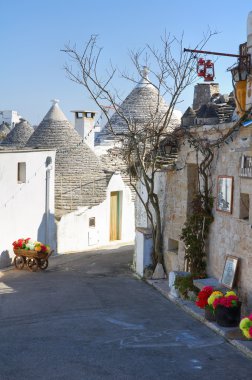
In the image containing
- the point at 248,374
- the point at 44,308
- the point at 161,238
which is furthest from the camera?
the point at 161,238

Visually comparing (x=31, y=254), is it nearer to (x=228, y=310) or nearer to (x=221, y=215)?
(x=221, y=215)

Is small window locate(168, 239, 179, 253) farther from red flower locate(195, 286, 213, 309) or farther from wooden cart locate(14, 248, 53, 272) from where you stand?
red flower locate(195, 286, 213, 309)

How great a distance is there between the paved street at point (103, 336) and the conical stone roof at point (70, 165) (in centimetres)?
708

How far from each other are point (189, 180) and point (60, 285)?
4.22 metres

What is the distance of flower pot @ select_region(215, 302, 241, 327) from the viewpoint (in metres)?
9.33

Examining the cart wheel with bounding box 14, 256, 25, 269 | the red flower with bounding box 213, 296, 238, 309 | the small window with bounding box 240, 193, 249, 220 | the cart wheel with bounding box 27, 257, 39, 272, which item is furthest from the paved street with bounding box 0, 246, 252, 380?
the small window with bounding box 240, 193, 249, 220

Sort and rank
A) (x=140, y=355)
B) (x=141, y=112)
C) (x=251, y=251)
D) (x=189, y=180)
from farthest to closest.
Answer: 1. (x=141, y=112)
2. (x=189, y=180)
3. (x=251, y=251)
4. (x=140, y=355)

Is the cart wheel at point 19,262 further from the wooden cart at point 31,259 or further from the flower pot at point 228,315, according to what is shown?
the flower pot at point 228,315

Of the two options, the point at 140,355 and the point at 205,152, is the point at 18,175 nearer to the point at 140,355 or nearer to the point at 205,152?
the point at 205,152

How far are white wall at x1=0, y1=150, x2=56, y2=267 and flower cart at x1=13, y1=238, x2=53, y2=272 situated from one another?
55 centimetres

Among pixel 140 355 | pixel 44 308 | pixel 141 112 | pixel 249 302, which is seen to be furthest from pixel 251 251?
pixel 141 112

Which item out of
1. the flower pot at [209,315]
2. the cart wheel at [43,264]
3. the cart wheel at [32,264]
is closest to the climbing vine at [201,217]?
the flower pot at [209,315]

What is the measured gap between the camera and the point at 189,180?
13203 millimetres

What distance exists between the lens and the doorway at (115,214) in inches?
904
